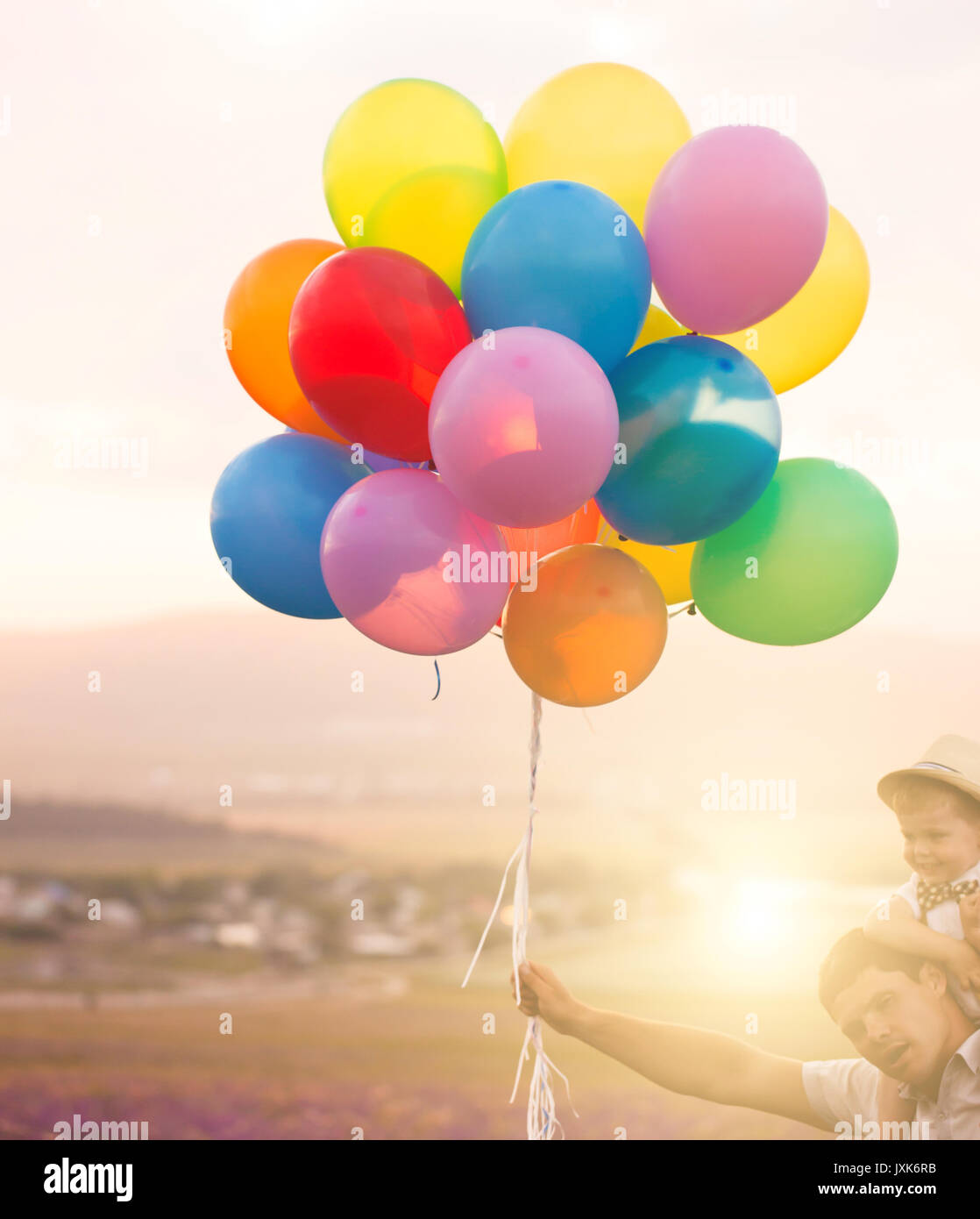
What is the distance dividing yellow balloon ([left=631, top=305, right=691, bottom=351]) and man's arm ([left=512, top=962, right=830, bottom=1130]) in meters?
1.36

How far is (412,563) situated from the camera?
1.39m

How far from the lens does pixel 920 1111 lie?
2.09 m

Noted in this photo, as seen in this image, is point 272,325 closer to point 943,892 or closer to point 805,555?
point 805,555

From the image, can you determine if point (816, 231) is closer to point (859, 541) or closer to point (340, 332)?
point (859, 541)

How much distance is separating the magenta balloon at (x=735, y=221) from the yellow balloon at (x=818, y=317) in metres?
0.21

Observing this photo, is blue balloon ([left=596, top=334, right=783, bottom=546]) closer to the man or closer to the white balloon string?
the white balloon string

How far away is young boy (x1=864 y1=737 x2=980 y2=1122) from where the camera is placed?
6.74 ft

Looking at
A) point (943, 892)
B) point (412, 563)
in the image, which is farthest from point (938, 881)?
point (412, 563)

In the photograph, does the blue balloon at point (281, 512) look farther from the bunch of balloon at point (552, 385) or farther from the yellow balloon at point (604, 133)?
the yellow balloon at point (604, 133)

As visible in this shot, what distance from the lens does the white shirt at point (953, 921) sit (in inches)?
80.8

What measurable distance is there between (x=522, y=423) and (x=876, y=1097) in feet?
5.49

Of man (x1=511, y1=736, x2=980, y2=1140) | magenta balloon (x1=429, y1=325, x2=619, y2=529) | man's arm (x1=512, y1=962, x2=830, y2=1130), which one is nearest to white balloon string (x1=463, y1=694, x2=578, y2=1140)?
man (x1=511, y1=736, x2=980, y2=1140)

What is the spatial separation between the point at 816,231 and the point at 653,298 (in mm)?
368
